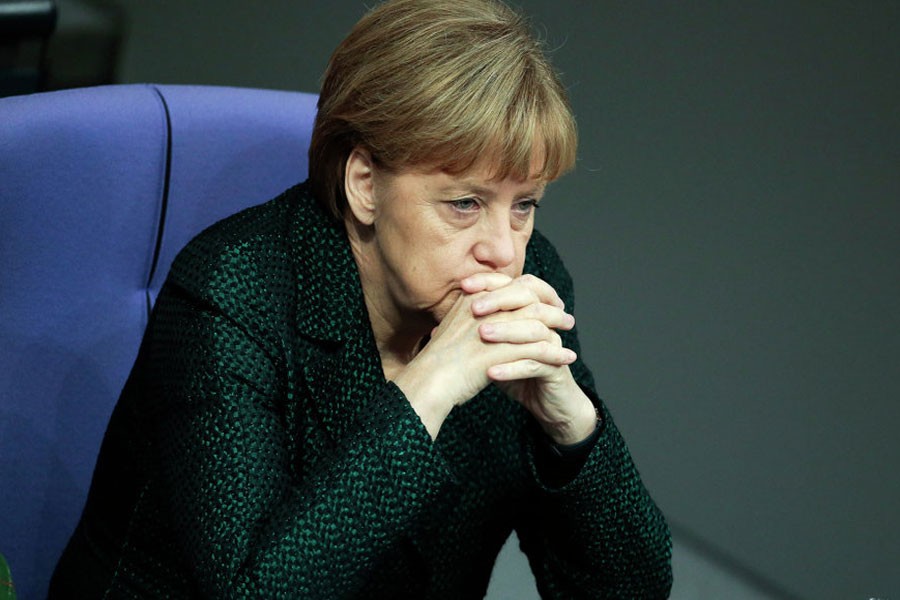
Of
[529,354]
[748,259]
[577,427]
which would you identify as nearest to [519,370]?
[529,354]

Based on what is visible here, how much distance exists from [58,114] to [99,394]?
14.6 inches

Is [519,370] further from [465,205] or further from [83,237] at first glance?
[83,237]

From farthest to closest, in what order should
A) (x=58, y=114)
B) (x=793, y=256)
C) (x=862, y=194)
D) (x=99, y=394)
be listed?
(x=793, y=256)
(x=862, y=194)
(x=99, y=394)
(x=58, y=114)

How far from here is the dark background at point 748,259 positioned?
169 cm

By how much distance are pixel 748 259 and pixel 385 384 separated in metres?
0.80

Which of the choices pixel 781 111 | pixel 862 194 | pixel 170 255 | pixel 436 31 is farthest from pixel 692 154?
pixel 170 255

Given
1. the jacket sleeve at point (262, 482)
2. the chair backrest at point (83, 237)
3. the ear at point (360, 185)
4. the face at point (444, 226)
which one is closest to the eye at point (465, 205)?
the face at point (444, 226)

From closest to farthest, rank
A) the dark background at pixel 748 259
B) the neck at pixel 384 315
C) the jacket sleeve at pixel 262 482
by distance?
1. the jacket sleeve at pixel 262 482
2. the neck at pixel 384 315
3. the dark background at pixel 748 259

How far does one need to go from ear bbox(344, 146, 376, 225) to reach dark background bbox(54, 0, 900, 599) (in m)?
0.67

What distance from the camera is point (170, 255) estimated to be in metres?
1.61

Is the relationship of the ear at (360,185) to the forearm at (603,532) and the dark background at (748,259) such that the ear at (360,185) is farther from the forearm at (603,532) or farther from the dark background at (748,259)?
the dark background at (748,259)

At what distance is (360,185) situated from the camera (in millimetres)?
1352

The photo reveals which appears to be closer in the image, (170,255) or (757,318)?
(170,255)

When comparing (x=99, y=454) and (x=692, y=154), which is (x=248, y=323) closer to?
(x=99, y=454)
